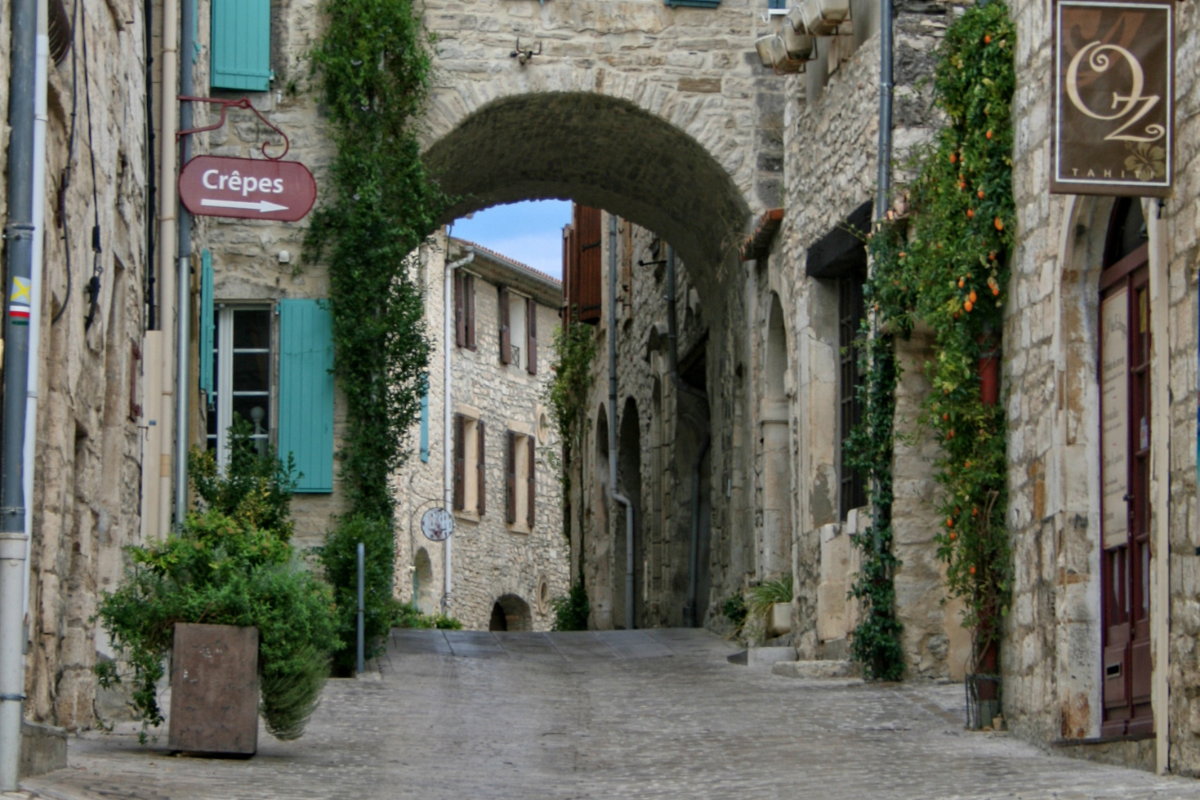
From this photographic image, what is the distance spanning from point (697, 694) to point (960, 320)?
2885mm

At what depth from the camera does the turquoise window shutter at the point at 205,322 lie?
12602mm

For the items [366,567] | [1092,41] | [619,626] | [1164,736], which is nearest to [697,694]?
[366,567]

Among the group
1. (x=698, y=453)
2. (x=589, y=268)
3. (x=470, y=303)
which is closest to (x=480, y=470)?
(x=470, y=303)

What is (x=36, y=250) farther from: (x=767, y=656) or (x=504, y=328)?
(x=504, y=328)

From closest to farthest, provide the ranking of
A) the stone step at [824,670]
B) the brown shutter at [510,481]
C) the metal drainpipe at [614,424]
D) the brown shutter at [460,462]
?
the stone step at [824,670] < the metal drainpipe at [614,424] < the brown shutter at [460,462] < the brown shutter at [510,481]

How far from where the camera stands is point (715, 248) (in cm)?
1658

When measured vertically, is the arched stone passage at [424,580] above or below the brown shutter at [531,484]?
below

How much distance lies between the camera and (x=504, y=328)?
3125cm

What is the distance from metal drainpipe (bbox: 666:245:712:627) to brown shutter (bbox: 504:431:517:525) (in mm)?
11680

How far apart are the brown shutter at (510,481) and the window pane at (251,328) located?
1659 cm

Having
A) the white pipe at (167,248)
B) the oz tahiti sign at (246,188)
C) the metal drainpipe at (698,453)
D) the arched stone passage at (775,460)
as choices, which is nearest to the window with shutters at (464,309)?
the metal drainpipe at (698,453)

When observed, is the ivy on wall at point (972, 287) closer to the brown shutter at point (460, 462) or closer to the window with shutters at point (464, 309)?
the brown shutter at point (460, 462)

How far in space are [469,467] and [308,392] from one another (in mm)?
15590

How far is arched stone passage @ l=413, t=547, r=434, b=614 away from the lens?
27594 mm
